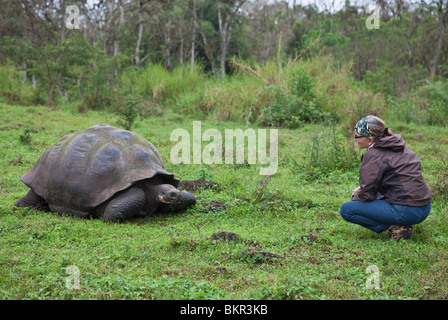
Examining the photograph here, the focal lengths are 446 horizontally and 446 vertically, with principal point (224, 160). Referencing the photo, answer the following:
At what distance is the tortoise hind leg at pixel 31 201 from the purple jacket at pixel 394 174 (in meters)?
3.76

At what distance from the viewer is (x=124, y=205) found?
493cm

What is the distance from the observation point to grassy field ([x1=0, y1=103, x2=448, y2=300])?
10.7 ft

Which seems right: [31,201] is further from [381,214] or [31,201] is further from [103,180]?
[381,214]

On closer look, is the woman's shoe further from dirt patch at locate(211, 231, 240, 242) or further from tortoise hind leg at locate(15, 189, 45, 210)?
tortoise hind leg at locate(15, 189, 45, 210)

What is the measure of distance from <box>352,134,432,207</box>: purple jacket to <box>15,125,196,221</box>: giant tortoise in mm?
2134

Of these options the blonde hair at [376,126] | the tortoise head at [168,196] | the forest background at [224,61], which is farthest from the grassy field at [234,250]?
the forest background at [224,61]

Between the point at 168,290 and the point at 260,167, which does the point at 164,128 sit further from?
the point at 168,290

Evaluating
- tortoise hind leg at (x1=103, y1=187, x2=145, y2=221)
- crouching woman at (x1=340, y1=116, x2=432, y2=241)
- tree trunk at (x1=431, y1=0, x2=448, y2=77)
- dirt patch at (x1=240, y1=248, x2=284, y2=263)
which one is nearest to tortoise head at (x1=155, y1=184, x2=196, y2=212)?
tortoise hind leg at (x1=103, y1=187, x2=145, y2=221)

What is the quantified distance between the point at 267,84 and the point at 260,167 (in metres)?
5.47

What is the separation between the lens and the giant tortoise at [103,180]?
5.02 m

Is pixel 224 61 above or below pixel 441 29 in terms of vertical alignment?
below

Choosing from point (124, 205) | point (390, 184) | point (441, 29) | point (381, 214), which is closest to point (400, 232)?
point (381, 214)

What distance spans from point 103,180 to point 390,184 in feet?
10.0

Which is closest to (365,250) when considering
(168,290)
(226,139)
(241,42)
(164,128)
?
(168,290)
